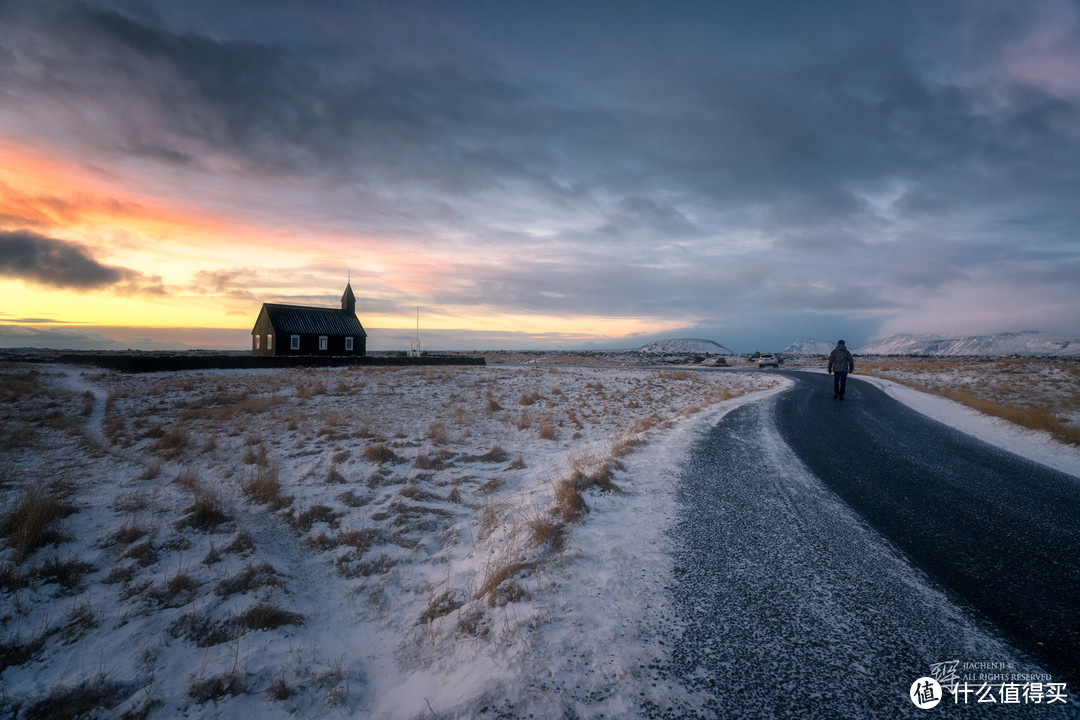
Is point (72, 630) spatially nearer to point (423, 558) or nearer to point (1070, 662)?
point (423, 558)

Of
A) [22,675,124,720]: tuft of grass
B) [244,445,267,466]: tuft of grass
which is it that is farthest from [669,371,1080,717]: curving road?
[244,445,267,466]: tuft of grass

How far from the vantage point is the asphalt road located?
3027mm

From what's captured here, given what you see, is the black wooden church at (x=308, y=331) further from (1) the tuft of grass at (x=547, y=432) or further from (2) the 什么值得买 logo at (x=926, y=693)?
(2) the 什么值得买 logo at (x=926, y=693)

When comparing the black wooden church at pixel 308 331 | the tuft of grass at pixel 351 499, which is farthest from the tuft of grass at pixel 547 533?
the black wooden church at pixel 308 331

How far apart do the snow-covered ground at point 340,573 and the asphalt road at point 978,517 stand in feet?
5.62

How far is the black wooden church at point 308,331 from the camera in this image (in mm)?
44656

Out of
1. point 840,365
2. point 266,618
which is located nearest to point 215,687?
point 266,618

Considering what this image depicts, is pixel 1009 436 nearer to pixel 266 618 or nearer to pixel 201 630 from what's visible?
pixel 266 618

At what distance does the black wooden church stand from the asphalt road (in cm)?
4708

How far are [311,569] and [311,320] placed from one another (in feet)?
159

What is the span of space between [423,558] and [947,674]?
452cm

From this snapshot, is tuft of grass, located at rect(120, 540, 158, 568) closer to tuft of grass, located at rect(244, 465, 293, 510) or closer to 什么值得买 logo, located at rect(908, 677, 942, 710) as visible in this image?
tuft of grass, located at rect(244, 465, 293, 510)

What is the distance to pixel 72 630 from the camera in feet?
12.4

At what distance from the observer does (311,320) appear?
47.5 metres
